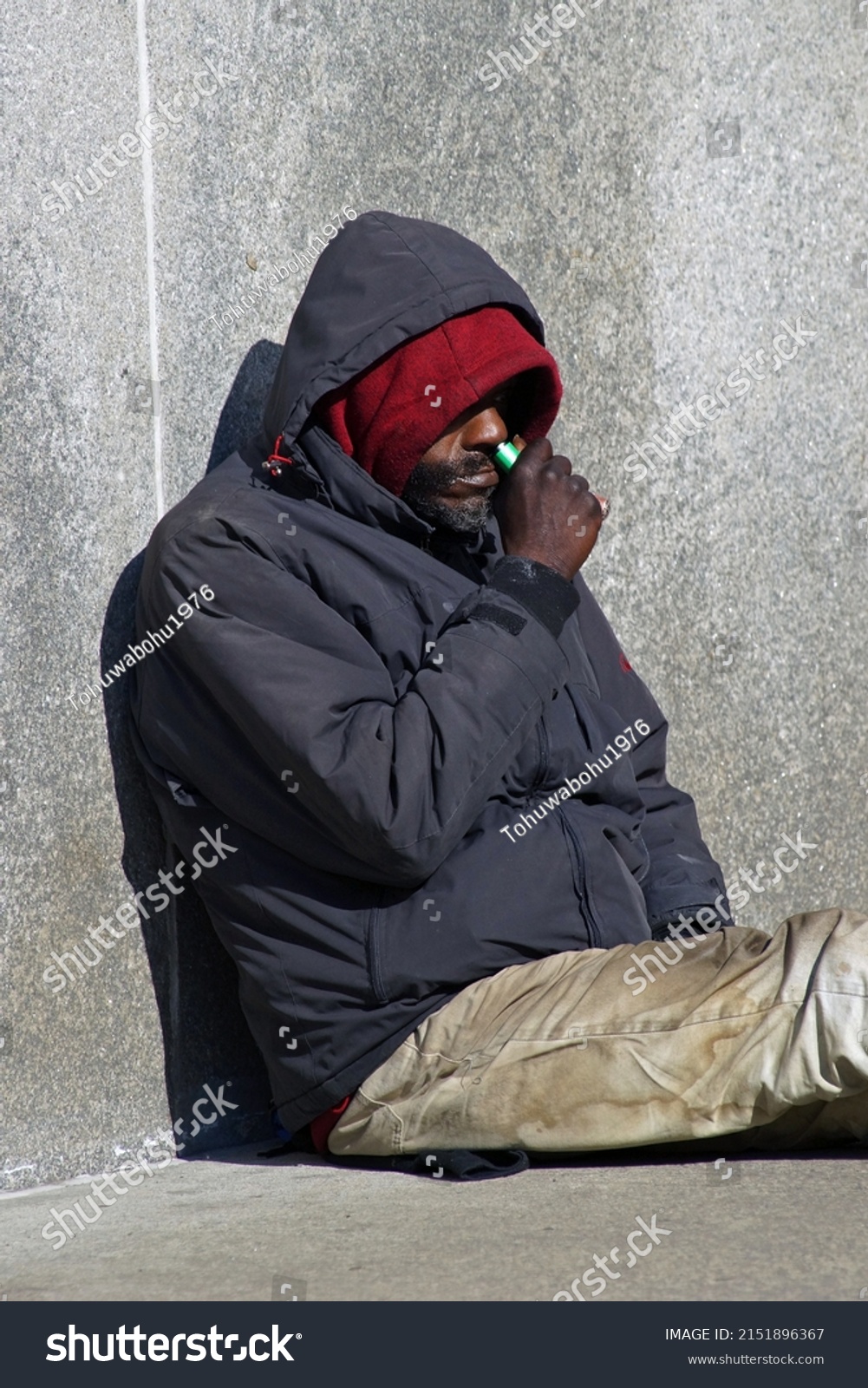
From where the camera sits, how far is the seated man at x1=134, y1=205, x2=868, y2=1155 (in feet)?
8.64

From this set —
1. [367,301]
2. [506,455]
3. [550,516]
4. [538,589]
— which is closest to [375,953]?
[538,589]

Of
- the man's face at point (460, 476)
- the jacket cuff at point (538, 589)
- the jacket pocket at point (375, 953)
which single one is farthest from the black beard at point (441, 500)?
the jacket pocket at point (375, 953)

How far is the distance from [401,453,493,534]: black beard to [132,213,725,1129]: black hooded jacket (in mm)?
49

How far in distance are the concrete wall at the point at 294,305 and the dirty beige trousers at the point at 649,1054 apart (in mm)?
606

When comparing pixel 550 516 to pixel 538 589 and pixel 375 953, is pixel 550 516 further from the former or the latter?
pixel 375 953

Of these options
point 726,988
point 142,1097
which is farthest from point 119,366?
point 726,988

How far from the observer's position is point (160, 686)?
9.43ft

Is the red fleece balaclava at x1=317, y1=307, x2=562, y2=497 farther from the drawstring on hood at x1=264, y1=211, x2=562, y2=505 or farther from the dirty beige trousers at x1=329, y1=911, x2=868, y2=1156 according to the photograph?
the dirty beige trousers at x1=329, y1=911, x2=868, y2=1156

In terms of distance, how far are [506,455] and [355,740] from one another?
0.81 metres

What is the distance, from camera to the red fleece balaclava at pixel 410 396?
3.06m

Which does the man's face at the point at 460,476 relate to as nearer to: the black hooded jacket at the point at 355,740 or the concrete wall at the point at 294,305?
the black hooded jacket at the point at 355,740

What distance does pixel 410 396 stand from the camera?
306cm
